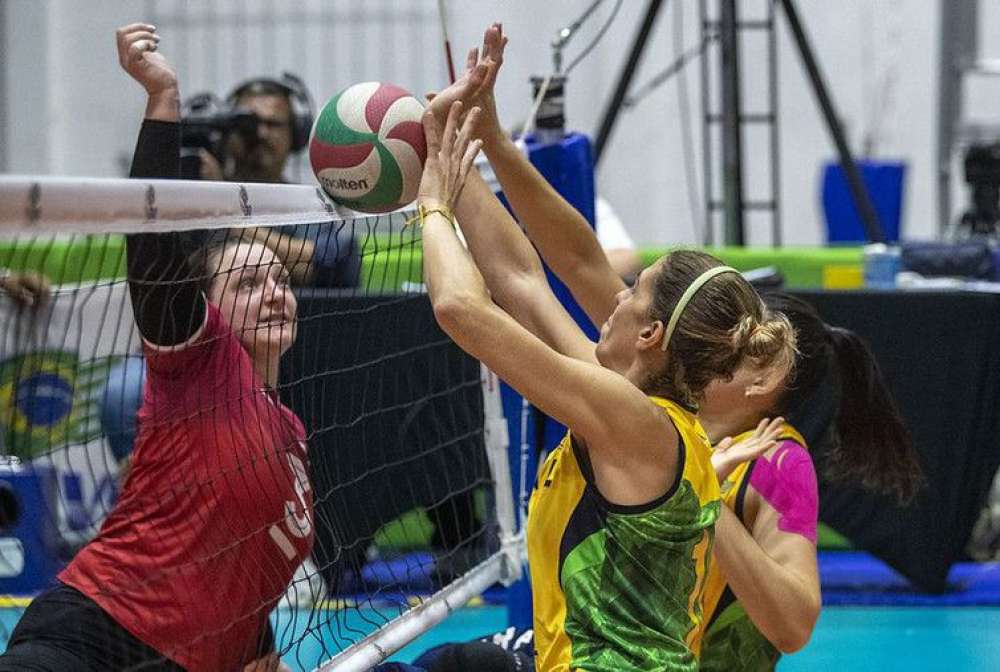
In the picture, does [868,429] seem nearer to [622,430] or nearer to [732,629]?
[732,629]

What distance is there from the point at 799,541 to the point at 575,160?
1.48m

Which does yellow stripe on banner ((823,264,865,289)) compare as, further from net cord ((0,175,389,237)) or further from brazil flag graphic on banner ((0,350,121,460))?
net cord ((0,175,389,237))

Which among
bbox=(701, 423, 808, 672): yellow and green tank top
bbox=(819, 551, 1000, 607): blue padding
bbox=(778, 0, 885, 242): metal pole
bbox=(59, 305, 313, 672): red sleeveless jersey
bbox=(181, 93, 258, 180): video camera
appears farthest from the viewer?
bbox=(778, 0, 885, 242): metal pole

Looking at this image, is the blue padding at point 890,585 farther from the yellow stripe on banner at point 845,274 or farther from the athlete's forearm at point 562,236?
the athlete's forearm at point 562,236

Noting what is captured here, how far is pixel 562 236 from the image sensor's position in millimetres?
3074

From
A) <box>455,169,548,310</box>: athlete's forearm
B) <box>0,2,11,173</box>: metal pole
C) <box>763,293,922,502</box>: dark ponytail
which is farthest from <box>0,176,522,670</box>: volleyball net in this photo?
<box>0,2,11,173</box>: metal pole

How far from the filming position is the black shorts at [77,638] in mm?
2537

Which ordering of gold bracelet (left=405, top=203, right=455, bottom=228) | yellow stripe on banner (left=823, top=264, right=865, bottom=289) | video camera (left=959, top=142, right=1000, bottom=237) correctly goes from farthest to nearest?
1. video camera (left=959, top=142, right=1000, bottom=237)
2. yellow stripe on banner (left=823, top=264, right=865, bottom=289)
3. gold bracelet (left=405, top=203, right=455, bottom=228)

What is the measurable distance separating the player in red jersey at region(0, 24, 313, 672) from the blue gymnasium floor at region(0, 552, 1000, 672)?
1320mm

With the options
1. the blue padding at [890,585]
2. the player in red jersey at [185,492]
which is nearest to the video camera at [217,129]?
the blue padding at [890,585]

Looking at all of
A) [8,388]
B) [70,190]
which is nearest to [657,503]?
[70,190]

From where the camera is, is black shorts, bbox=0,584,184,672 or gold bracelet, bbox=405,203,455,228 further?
black shorts, bbox=0,584,184,672

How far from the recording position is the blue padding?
5121 millimetres

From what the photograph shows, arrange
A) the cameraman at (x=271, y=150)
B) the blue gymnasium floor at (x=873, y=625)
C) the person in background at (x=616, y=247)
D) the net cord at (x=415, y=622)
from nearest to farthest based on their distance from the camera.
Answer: the net cord at (x=415, y=622), the blue gymnasium floor at (x=873, y=625), the person in background at (x=616, y=247), the cameraman at (x=271, y=150)
